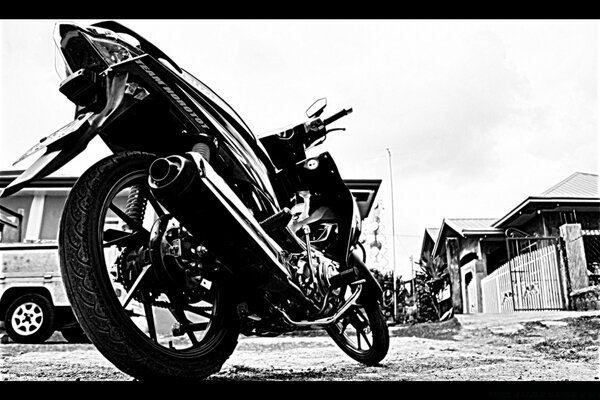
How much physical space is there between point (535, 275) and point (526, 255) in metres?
0.18

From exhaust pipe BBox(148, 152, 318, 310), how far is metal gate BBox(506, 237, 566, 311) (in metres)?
3.56

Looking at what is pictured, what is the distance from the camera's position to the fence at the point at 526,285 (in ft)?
15.5

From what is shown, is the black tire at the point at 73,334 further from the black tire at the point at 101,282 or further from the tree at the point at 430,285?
the tree at the point at 430,285

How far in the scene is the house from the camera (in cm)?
466

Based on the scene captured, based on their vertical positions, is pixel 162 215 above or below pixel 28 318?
above

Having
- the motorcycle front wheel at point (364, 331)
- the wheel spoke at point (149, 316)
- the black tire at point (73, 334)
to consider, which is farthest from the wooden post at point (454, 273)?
the wheel spoke at point (149, 316)

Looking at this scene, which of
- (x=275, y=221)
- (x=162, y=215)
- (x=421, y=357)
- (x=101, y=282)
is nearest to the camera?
(x=101, y=282)

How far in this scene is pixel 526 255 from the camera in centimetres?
500

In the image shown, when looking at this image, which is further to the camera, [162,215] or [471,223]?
[471,223]

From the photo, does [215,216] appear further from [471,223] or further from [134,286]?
[471,223]

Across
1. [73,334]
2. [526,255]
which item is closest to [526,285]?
[526,255]

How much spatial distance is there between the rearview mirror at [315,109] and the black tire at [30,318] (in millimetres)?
2181

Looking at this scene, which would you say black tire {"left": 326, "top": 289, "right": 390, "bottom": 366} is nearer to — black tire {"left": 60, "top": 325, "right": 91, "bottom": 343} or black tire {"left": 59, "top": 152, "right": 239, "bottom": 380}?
black tire {"left": 59, "top": 152, "right": 239, "bottom": 380}
